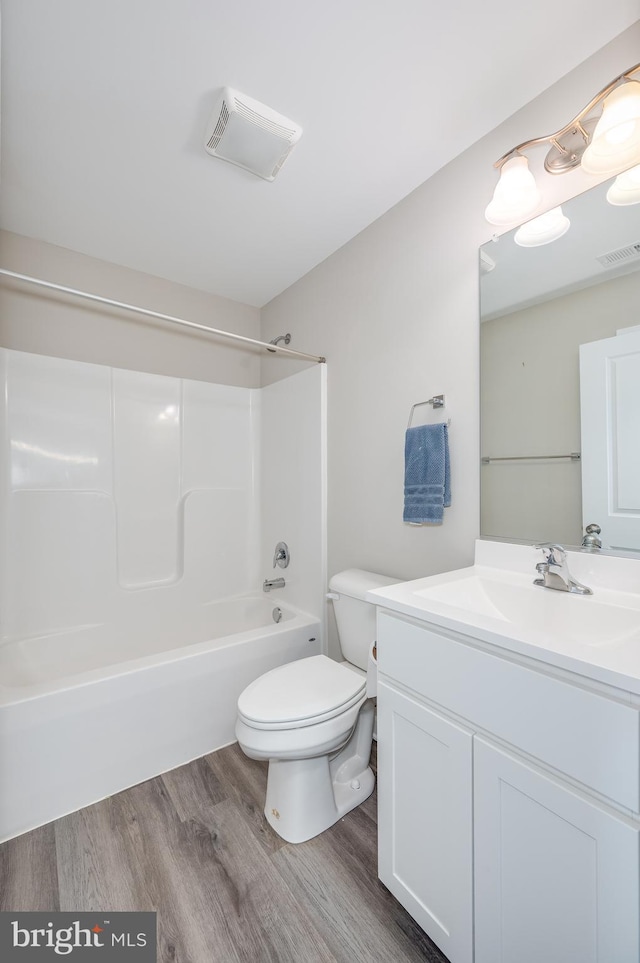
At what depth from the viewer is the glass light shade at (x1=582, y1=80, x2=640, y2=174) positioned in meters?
1.01

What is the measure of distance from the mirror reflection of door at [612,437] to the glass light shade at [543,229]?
38 centimetres

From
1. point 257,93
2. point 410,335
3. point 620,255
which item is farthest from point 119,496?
point 620,255

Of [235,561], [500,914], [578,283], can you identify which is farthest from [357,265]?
[500,914]

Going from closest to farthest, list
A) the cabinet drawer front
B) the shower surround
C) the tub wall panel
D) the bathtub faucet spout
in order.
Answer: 1. the cabinet drawer front
2. the shower surround
3. the tub wall panel
4. the bathtub faucet spout

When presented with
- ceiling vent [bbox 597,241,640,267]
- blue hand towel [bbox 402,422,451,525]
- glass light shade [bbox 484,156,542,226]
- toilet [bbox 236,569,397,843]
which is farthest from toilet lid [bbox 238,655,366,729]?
glass light shade [bbox 484,156,542,226]

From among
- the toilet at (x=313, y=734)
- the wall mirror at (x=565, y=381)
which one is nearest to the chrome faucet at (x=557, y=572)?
the wall mirror at (x=565, y=381)

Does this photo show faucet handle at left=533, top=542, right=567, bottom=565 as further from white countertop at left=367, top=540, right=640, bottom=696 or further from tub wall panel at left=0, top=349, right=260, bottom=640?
tub wall panel at left=0, top=349, right=260, bottom=640

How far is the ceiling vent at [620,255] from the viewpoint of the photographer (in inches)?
42.5

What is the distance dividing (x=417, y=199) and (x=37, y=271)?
188 centimetres

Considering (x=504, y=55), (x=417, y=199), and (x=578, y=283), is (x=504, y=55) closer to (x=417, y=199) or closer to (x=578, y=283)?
(x=417, y=199)

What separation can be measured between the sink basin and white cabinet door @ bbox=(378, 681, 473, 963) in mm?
289

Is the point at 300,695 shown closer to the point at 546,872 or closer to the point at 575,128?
the point at 546,872

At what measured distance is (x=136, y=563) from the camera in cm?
226

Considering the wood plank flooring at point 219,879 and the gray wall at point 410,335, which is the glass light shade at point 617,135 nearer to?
the gray wall at point 410,335
